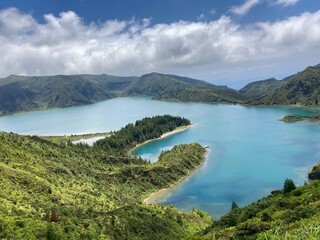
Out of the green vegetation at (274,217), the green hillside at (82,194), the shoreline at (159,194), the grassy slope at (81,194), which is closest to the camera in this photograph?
the green vegetation at (274,217)

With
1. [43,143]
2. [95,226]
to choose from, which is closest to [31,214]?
[95,226]

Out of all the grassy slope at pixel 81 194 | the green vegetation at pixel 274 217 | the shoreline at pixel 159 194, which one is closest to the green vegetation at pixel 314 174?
the shoreline at pixel 159 194

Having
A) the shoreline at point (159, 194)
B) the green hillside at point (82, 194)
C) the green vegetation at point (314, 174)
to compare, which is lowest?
the shoreline at point (159, 194)

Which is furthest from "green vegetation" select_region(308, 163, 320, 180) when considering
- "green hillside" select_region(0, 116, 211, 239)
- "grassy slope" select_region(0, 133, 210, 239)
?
"grassy slope" select_region(0, 133, 210, 239)

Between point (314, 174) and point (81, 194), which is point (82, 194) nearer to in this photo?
point (81, 194)

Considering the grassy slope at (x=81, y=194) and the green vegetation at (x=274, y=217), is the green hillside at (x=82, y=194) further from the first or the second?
the green vegetation at (x=274, y=217)

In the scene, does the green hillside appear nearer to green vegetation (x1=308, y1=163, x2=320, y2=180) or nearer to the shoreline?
the shoreline

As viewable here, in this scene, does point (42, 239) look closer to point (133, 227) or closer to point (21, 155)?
point (133, 227)

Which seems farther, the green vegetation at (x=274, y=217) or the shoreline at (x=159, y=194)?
the shoreline at (x=159, y=194)
